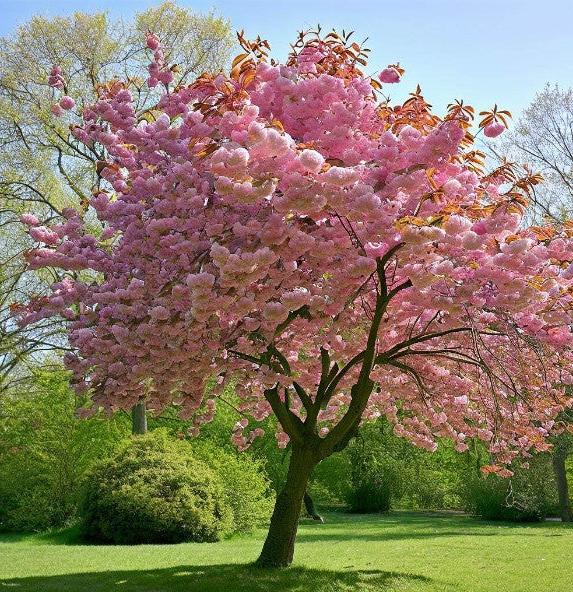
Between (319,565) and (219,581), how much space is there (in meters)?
1.87

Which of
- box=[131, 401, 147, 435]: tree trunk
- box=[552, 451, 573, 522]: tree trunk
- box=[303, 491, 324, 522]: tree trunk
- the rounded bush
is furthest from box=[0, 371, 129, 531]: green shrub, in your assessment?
box=[552, 451, 573, 522]: tree trunk

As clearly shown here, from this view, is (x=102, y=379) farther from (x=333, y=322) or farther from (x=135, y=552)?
(x=135, y=552)

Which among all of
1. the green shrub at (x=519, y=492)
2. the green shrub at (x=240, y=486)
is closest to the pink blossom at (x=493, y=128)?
the green shrub at (x=240, y=486)

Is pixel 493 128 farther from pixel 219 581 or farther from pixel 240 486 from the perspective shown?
pixel 240 486

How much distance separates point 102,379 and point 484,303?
4294mm

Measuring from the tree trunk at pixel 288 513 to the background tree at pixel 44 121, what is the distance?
1117 cm

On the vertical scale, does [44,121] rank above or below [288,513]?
above

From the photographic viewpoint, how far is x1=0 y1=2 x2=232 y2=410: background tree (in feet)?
63.0

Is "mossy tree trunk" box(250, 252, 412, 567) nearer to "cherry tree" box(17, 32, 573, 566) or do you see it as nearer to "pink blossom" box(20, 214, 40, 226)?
"cherry tree" box(17, 32, 573, 566)

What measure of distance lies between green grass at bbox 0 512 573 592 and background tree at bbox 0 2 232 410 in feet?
25.4

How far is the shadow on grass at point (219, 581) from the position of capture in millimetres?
7977

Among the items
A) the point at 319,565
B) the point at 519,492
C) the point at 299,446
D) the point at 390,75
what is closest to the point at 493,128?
the point at 390,75

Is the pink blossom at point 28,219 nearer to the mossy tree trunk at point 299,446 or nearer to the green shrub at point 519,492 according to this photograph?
the mossy tree trunk at point 299,446

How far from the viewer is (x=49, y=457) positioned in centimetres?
1719
